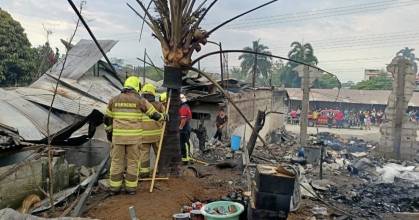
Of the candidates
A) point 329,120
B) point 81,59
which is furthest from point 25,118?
point 329,120

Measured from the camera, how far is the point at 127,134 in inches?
235

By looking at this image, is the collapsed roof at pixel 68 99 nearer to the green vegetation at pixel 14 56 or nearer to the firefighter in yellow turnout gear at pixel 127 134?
the firefighter in yellow turnout gear at pixel 127 134

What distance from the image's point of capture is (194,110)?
15.1m

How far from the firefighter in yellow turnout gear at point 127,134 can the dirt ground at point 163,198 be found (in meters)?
0.25

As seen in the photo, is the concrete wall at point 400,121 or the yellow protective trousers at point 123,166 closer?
the yellow protective trousers at point 123,166

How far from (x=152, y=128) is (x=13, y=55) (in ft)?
49.1

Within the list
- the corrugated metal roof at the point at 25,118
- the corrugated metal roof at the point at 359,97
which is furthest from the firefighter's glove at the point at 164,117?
the corrugated metal roof at the point at 359,97

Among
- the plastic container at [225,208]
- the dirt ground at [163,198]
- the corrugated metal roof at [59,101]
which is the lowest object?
the dirt ground at [163,198]

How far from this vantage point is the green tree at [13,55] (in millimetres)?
18795

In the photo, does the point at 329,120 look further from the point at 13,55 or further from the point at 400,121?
the point at 13,55

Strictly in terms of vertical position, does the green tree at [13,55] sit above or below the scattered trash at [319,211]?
above

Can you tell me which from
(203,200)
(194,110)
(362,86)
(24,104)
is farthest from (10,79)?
(362,86)

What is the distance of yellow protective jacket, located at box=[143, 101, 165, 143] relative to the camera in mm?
6738

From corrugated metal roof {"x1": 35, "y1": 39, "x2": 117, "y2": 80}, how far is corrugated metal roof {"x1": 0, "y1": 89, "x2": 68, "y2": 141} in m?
3.37
